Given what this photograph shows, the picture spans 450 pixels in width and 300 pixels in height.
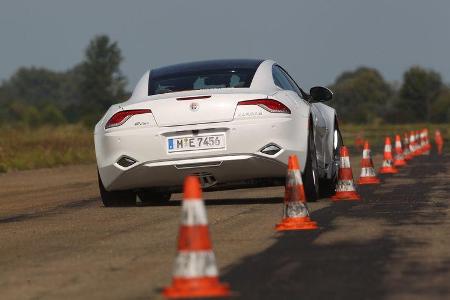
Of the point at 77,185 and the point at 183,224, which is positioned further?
the point at 77,185

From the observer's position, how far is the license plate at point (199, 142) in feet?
41.3

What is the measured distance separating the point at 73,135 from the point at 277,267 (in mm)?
34526

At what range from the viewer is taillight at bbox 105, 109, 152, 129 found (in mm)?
12875

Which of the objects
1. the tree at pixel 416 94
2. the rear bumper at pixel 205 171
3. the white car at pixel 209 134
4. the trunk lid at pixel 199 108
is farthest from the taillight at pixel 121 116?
the tree at pixel 416 94

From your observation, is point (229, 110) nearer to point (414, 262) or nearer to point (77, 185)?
point (414, 262)

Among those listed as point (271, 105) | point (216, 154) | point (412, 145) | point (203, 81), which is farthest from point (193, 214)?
point (412, 145)

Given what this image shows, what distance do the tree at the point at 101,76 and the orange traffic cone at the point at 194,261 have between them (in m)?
157

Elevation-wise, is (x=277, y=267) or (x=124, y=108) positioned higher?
(x=124, y=108)

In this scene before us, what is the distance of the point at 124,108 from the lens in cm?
1297

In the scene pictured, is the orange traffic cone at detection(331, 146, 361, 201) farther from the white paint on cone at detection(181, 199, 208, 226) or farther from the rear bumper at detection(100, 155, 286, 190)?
the white paint on cone at detection(181, 199, 208, 226)

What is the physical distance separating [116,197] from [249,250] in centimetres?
518

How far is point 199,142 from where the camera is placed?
12.6m

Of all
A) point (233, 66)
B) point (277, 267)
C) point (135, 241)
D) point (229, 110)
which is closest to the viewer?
point (277, 267)

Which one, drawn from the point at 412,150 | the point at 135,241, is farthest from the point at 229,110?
the point at 412,150
